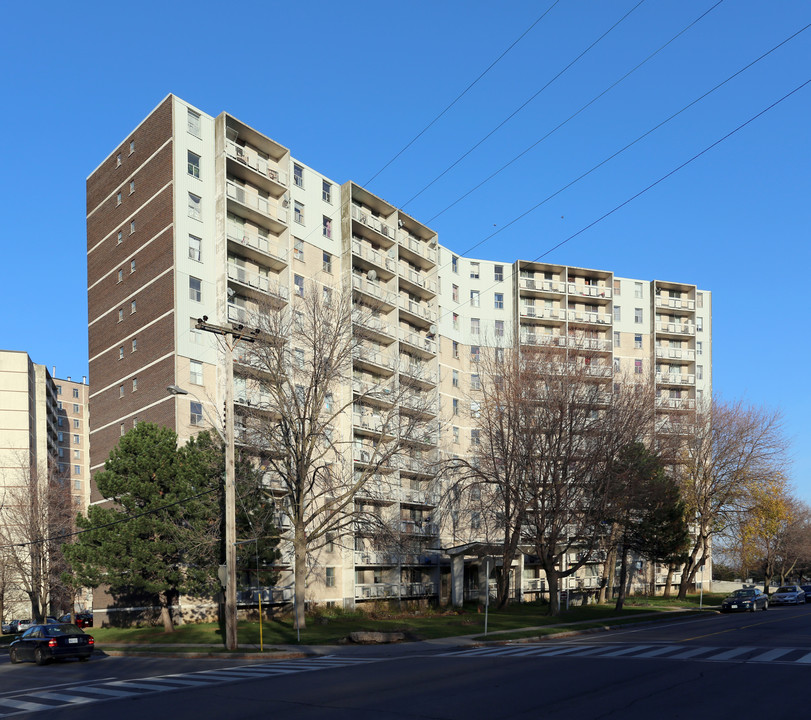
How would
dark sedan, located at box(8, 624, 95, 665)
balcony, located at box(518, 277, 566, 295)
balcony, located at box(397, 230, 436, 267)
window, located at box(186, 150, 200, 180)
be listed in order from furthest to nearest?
balcony, located at box(518, 277, 566, 295) < balcony, located at box(397, 230, 436, 267) < window, located at box(186, 150, 200, 180) < dark sedan, located at box(8, 624, 95, 665)

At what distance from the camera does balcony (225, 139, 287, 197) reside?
51.7m

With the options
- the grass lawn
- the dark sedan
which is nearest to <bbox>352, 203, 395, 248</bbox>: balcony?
the grass lawn

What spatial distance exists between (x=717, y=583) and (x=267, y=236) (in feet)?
226

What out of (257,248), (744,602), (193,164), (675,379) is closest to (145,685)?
(257,248)

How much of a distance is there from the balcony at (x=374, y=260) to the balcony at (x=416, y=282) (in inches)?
68.8

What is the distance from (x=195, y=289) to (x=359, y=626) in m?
22.3

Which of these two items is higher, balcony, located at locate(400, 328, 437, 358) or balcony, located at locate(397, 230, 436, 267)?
balcony, located at locate(397, 230, 436, 267)

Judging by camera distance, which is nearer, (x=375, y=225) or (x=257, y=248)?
(x=257, y=248)

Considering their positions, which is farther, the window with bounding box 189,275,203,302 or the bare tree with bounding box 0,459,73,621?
the bare tree with bounding box 0,459,73,621

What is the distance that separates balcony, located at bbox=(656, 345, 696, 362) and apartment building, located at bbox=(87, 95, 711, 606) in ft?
45.2

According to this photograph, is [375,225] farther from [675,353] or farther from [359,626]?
[675,353]

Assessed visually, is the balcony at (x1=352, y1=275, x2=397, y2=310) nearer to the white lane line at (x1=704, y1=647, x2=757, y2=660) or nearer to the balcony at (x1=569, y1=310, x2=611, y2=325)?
the balcony at (x1=569, y1=310, x2=611, y2=325)

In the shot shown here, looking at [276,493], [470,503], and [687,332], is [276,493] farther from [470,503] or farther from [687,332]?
[687,332]

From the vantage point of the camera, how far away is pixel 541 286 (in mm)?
80625
